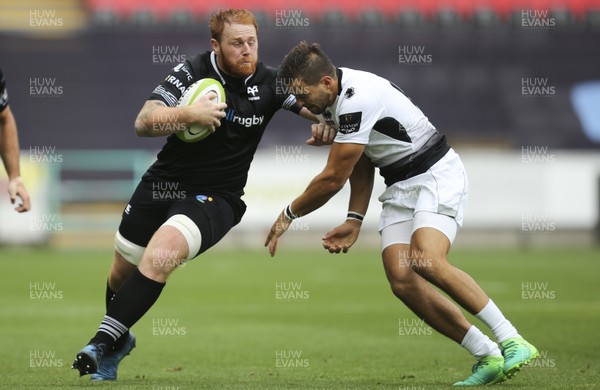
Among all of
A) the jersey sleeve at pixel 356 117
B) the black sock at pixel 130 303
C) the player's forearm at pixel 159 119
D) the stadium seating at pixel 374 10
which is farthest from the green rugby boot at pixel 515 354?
the stadium seating at pixel 374 10

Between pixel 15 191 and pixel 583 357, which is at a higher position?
pixel 15 191

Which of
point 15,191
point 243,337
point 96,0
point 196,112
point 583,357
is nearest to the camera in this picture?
point 196,112

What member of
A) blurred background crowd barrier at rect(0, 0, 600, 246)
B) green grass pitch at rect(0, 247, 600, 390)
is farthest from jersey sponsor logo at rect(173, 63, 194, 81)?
blurred background crowd barrier at rect(0, 0, 600, 246)

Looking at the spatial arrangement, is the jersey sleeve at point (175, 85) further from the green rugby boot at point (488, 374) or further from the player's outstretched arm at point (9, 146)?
the green rugby boot at point (488, 374)

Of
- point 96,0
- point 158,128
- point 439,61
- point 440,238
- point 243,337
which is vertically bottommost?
point 243,337

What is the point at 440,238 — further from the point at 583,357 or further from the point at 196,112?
the point at 583,357

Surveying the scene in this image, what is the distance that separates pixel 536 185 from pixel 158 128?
1800 cm

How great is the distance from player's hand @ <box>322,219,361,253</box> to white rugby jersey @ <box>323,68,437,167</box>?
46 centimetres

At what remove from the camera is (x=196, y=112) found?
6020 millimetres

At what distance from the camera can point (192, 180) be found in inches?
260

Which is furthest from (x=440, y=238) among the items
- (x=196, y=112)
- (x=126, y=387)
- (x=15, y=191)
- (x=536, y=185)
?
(x=536, y=185)

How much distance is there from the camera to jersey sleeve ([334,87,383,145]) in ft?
20.4

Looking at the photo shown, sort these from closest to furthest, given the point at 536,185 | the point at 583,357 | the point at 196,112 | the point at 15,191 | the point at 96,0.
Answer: the point at 196,112 < the point at 15,191 < the point at 583,357 < the point at 536,185 < the point at 96,0

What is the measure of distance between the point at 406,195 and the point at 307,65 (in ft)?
3.56
